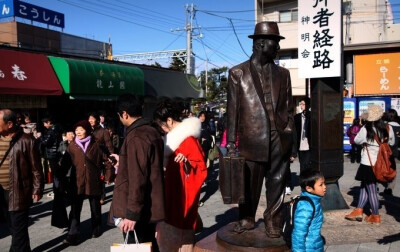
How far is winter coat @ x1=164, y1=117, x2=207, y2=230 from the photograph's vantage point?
3887 mm

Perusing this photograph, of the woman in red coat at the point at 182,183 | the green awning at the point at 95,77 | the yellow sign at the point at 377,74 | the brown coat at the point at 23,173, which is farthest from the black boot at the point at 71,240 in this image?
the yellow sign at the point at 377,74

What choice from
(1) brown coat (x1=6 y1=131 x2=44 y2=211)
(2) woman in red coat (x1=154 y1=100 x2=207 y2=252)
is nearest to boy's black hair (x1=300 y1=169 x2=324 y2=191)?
(2) woman in red coat (x1=154 y1=100 x2=207 y2=252)

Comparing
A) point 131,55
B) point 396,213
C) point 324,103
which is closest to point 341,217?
point 396,213

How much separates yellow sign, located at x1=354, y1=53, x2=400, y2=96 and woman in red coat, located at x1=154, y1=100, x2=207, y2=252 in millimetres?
13601

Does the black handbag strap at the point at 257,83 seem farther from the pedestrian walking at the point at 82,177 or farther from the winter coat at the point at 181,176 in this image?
the pedestrian walking at the point at 82,177

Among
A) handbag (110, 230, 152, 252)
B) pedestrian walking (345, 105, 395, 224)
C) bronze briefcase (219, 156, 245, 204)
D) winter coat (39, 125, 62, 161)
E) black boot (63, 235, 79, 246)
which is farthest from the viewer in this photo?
winter coat (39, 125, 62, 161)

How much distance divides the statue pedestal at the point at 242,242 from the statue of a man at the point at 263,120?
0.40ft

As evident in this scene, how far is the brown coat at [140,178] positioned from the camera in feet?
9.66

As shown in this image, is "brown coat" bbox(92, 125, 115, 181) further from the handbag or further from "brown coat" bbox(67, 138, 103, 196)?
the handbag

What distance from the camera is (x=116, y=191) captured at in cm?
311

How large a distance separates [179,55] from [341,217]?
22270 mm

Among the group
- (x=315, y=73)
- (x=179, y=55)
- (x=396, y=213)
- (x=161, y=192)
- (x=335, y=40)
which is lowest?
(x=396, y=213)

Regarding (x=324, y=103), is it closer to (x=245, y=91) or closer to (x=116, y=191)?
(x=245, y=91)

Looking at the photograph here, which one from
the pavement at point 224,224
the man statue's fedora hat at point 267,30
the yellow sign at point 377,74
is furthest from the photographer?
the yellow sign at point 377,74
